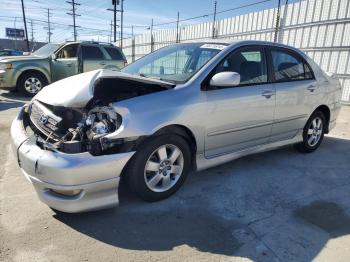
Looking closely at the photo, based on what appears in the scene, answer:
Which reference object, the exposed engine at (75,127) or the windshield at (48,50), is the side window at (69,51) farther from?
the exposed engine at (75,127)

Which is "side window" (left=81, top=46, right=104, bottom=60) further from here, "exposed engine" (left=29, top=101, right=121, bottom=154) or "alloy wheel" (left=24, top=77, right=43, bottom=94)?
"exposed engine" (left=29, top=101, right=121, bottom=154)

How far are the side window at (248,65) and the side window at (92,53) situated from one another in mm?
7529

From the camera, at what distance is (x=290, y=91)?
431 cm

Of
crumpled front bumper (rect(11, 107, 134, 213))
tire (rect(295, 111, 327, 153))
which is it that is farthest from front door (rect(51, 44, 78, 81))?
crumpled front bumper (rect(11, 107, 134, 213))

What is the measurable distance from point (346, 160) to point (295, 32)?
8.14m

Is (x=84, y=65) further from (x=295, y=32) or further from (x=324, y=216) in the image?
(x=324, y=216)

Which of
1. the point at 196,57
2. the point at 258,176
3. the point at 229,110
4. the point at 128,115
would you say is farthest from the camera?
the point at 258,176

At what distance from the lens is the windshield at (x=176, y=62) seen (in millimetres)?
3607

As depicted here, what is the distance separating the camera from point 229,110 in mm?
3572

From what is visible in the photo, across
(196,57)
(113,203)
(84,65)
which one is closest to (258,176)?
(196,57)

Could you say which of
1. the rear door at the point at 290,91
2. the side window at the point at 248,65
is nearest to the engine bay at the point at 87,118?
the side window at the point at 248,65

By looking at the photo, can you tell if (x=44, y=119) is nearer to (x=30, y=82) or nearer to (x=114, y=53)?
(x=30, y=82)

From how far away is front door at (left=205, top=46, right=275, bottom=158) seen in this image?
3.49 metres

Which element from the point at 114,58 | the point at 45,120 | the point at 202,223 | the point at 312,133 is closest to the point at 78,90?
the point at 45,120
